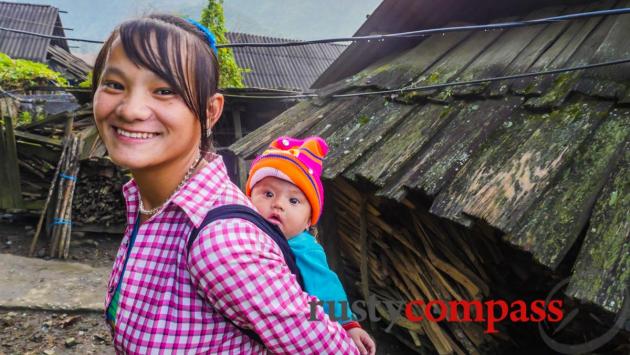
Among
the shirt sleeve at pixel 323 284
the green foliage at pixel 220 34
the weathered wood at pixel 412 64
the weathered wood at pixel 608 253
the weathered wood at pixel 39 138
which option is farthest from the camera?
the green foliage at pixel 220 34

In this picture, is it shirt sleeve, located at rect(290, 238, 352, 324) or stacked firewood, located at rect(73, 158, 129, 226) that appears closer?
shirt sleeve, located at rect(290, 238, 352, 324)

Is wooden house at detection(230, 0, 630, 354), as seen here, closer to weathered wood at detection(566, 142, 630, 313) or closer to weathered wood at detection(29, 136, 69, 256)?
weathered wood at detection(566, 142, 630, 313)

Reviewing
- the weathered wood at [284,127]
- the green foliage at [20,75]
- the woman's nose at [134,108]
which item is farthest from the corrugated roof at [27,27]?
the woman's nose at [134,108]

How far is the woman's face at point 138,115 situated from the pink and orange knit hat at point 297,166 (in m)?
0.82

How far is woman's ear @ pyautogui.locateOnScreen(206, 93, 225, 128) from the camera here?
4.00 feet

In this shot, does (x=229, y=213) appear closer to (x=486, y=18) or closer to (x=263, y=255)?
(x=263, y=255)

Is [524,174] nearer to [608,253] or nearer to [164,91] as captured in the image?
[608,253]

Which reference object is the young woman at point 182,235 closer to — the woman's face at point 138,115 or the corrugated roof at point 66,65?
the woman's face at point 138,115

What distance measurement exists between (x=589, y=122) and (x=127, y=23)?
2670 mm

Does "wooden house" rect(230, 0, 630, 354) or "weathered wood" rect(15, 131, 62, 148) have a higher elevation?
"wooden house" rect(230, 0, 630, 354)

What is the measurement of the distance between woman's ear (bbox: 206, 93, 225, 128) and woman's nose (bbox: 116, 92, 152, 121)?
19 centimetres

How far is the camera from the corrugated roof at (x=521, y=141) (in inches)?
79.7

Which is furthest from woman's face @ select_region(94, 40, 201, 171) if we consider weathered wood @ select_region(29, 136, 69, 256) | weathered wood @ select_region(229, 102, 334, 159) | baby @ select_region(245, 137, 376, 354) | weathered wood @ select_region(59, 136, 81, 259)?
weathered wood @ select_region(29, 136, 69, 256)

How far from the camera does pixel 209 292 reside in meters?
0.94
